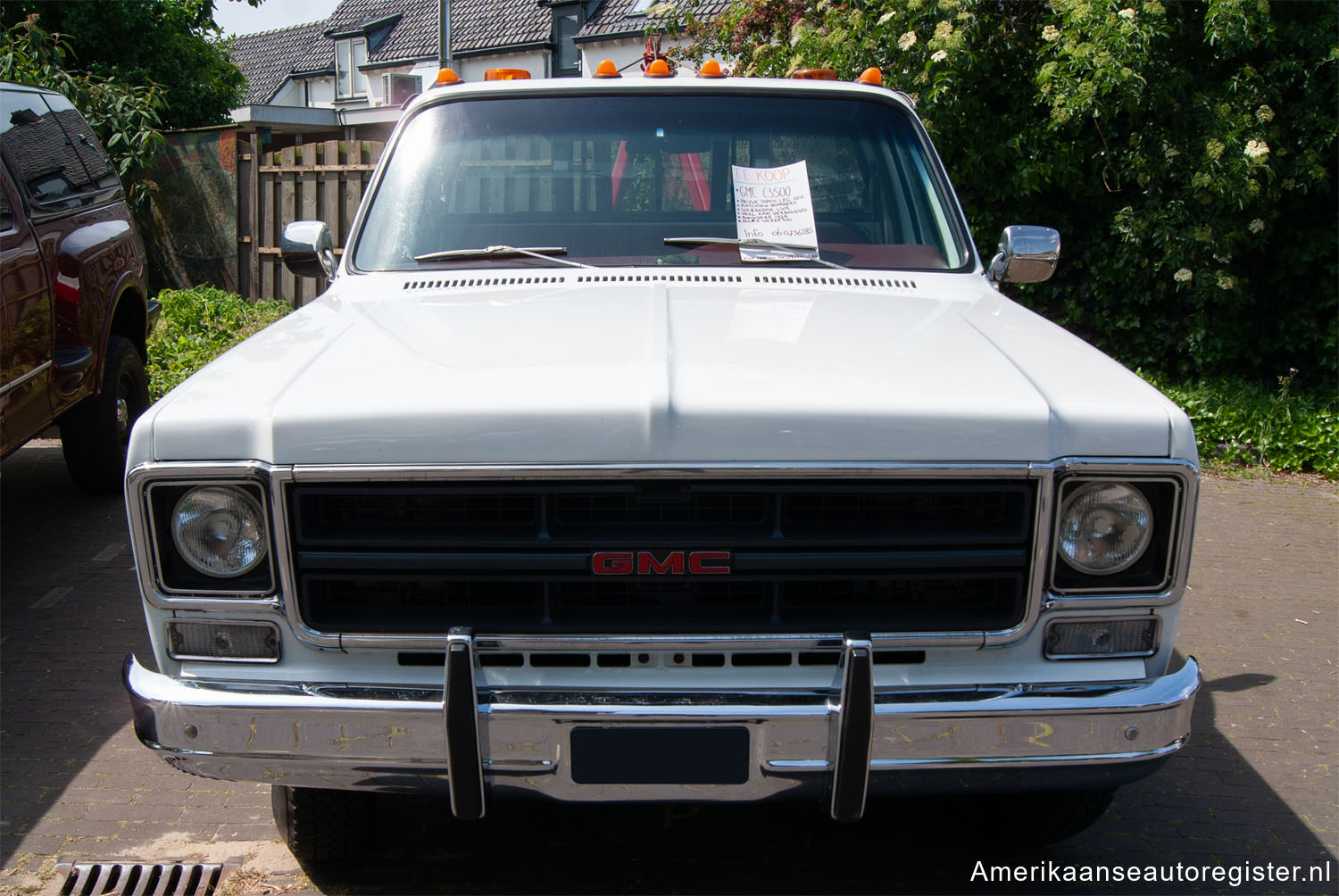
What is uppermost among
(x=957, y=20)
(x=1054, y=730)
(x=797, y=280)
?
(x=957, y=20)

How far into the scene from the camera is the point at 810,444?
87.7 inches

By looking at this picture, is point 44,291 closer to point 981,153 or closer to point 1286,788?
point 1286,788

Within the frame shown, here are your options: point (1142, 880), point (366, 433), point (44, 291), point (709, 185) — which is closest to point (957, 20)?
point (709, 185)

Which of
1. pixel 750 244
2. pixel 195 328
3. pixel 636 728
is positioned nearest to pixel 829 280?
pixel 750 244

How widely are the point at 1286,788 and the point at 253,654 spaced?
10.1ft

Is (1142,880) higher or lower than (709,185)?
lower

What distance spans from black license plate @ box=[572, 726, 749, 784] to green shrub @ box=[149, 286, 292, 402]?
22.6 ft

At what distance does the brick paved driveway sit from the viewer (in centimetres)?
302

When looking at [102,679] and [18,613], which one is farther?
[18,613]

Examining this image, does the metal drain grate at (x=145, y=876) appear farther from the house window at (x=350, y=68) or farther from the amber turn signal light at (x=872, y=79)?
the house window at (x=350, y=68)

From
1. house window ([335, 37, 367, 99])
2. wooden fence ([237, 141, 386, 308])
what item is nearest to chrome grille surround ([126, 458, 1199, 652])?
wooden fence ([237, 141, 386, 308])

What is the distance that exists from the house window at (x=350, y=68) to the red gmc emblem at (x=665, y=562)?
160ft

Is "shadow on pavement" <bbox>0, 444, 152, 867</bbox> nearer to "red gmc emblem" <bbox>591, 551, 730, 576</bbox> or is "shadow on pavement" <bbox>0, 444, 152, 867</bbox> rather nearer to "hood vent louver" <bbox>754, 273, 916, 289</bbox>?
"red gmc emblem" <bbox>591, 551, 730, 576</bbox>

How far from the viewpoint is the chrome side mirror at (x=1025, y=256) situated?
3.74 m
